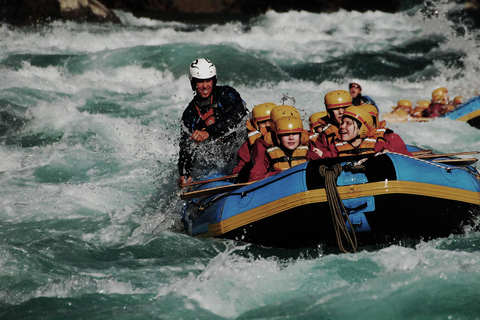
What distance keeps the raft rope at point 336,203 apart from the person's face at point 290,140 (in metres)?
0.63

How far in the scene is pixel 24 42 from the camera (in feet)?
49.0

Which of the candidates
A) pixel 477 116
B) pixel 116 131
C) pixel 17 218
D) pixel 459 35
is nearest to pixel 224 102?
pixel 17 218

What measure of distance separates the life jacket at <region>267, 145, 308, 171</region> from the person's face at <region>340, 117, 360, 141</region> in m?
0.37

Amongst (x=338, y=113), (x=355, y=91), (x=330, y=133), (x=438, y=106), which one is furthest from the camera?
(x=438, y=106)

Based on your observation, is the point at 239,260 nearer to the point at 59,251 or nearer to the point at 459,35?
the point at 59,251

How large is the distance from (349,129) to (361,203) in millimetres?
899

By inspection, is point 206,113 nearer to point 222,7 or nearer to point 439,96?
point 439,96

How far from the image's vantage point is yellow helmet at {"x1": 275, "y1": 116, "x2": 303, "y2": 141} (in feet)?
17.0

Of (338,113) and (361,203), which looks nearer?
(361,203)

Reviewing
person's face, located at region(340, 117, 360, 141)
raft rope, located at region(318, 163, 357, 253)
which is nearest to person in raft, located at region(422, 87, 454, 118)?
person's face, located at region(340, 117, 360, 141)

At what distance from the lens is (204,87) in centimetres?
632

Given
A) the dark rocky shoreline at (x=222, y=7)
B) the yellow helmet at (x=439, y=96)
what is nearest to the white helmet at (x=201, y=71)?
the yellow helmet at (x=439, y=96)

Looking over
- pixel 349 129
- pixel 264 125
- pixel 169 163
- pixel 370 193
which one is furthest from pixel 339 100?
pixel 169 163

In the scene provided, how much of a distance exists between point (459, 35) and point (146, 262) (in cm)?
1492
